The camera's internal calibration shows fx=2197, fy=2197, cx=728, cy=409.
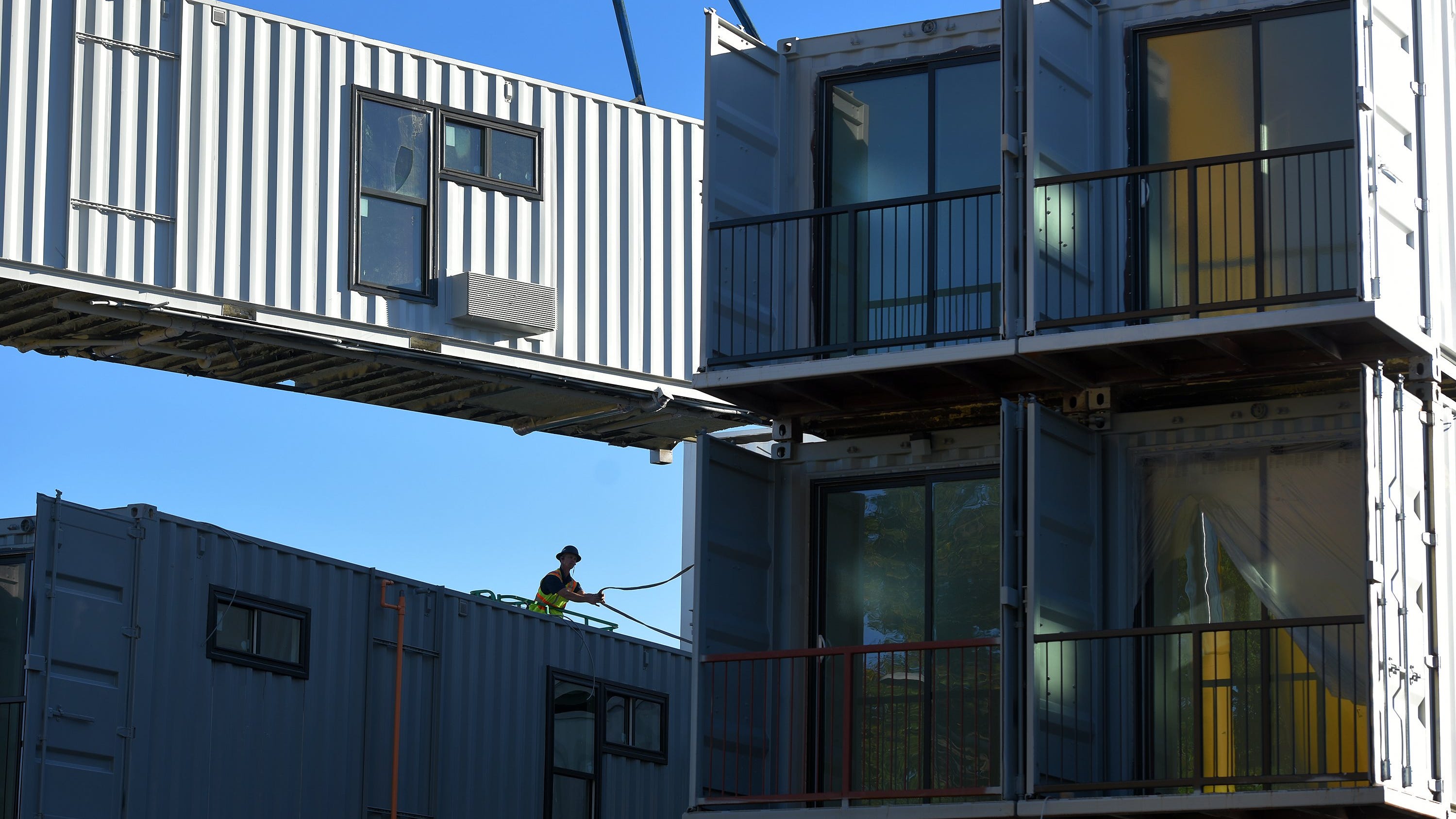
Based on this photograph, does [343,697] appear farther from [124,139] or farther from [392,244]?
[124,139]

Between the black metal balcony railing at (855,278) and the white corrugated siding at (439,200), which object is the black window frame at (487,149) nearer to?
the white corrugated siding at (439,200)

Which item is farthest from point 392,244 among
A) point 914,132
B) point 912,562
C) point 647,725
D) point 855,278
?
point 912,562

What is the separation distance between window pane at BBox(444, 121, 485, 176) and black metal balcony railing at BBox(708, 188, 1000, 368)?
5.85 meters

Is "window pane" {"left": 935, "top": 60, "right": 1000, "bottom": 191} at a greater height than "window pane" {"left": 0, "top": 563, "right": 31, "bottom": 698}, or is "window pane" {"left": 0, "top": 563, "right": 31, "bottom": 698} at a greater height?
"window pane" {"left": 935, "top": 60, "right": 1000, "bottom": 191}

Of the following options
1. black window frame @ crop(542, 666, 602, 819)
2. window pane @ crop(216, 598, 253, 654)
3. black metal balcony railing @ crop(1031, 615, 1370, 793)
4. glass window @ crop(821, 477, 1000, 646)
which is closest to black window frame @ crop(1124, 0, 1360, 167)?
glass window @ crop(821, 477, 1000, 646)

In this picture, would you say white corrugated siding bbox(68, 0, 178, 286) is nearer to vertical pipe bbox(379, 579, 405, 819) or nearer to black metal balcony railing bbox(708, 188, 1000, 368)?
vertical pipe bbox(379, 579, 405, 819)

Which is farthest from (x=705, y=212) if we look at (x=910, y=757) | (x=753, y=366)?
(x=910, y=757)

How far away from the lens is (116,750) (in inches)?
650

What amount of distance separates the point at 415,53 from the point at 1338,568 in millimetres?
11781

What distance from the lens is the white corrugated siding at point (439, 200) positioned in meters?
21.3

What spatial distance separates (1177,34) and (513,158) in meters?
8.77

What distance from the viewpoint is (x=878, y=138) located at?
18.3 m

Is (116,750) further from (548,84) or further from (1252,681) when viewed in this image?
(548,84)

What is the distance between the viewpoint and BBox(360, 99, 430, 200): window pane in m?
22.5
